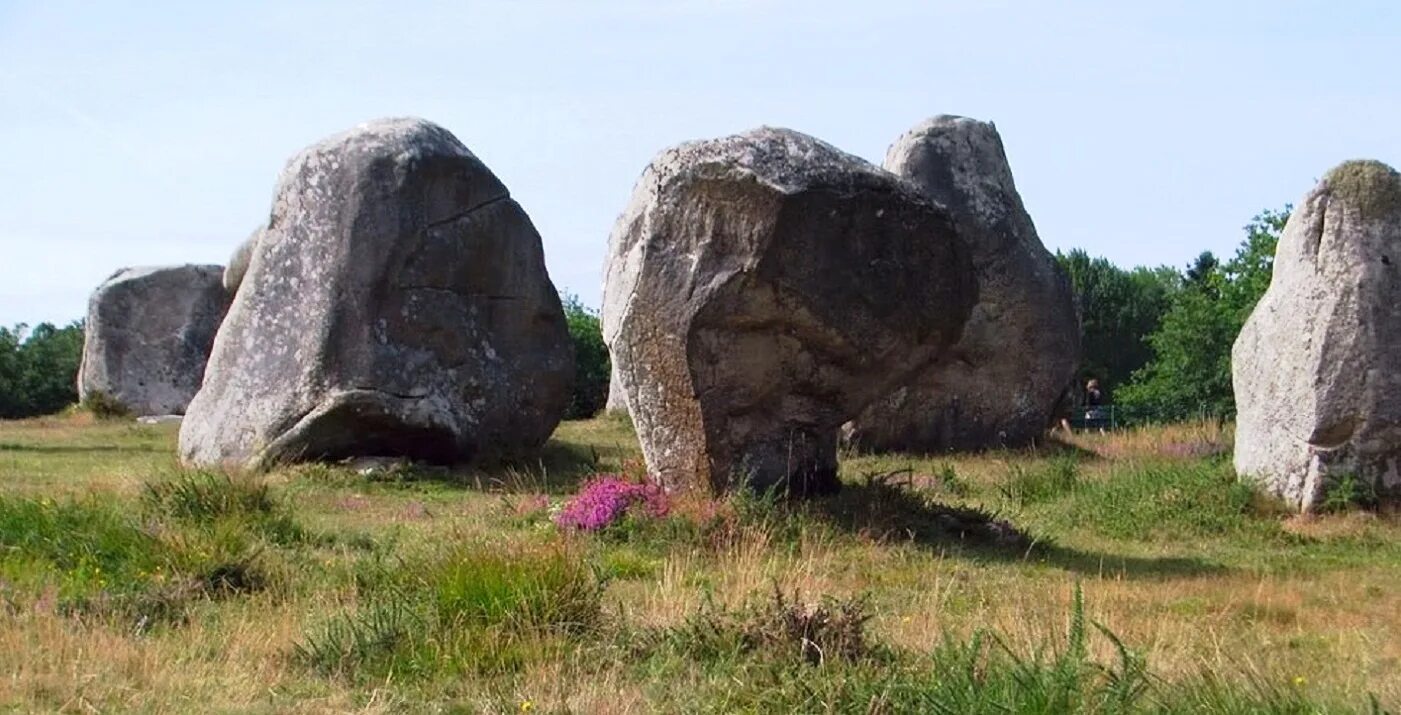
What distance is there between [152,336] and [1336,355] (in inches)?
822

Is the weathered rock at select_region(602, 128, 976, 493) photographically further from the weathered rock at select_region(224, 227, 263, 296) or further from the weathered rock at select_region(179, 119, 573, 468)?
the weathered rock at select_region(224, 227, 263, 296)

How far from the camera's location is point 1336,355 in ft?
50.4

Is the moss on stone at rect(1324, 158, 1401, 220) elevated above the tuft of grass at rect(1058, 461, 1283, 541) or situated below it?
above

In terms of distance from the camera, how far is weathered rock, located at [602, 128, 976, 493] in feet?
41.0

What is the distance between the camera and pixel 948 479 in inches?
674

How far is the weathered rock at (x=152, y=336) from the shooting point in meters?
29.8

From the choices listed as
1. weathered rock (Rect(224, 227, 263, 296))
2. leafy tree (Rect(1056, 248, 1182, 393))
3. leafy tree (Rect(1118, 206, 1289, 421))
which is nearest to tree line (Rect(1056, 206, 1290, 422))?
leafy tree (Rect(1118, 206, 1289, 421))

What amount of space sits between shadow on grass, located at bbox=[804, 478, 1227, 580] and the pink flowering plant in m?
1.09

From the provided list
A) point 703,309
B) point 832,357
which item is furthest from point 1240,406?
point 703,309

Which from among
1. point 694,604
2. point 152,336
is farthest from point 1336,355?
point 152,336

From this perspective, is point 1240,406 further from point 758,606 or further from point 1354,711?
point 1354,711

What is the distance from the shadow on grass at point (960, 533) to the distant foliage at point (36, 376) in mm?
32221

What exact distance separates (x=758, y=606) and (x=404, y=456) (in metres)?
10.0

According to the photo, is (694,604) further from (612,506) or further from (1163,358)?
(1163,358)
